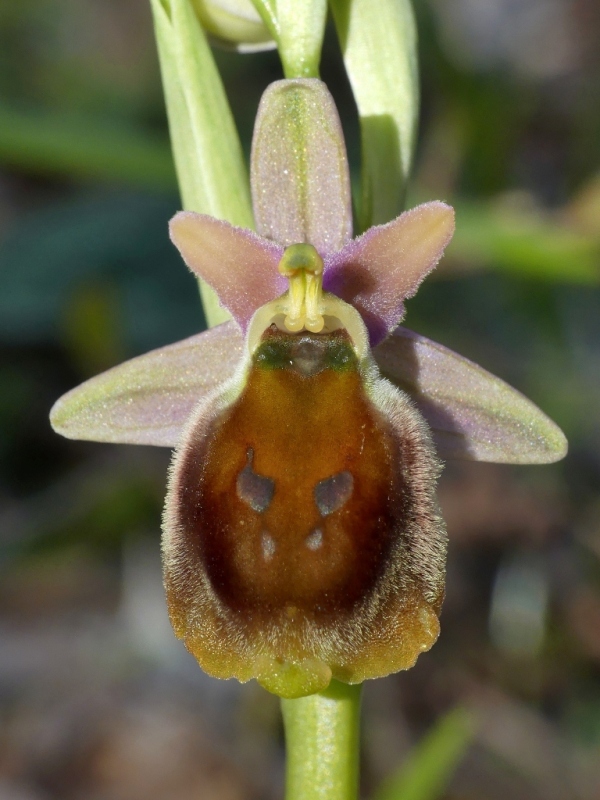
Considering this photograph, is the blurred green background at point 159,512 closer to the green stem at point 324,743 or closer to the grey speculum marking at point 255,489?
the green stem at point 324,743

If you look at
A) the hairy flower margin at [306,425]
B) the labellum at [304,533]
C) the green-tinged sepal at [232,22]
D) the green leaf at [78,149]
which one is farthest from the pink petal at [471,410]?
the green leaf at [78,149]

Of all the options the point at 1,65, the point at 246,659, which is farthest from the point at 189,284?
the point at 246,659

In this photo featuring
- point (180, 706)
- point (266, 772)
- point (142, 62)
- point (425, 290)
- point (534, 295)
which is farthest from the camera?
point (142, 62)

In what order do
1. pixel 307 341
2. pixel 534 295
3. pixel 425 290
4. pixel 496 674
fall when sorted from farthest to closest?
1. pixel 425 290
2. pixel 534 295
3. pixel 496 674
4. pixel 307 341

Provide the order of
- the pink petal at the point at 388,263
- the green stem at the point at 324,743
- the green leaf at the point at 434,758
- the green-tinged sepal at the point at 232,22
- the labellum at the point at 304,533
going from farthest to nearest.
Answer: the green leaf at the point at 434,758 → the green-tinged sepal at the point at 232,22 → the green stem at the point at 324,743 → the pink petal at the point at 388,263 → the labellum at the point at 304,533

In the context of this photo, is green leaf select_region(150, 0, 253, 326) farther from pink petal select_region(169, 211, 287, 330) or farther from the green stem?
the green stem

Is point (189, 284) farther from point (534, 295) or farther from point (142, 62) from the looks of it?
point (142, 62)
